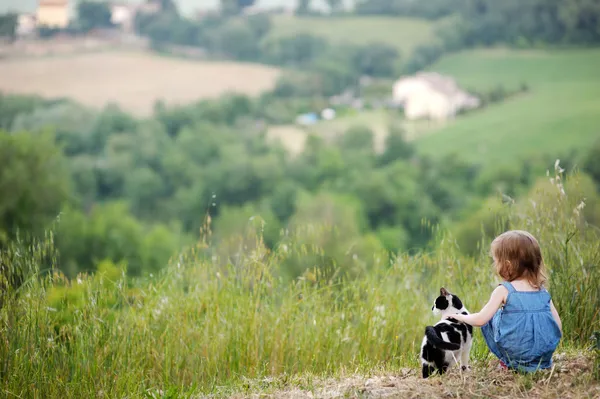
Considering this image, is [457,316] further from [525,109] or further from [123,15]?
[123,15]

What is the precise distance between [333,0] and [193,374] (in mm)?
49241

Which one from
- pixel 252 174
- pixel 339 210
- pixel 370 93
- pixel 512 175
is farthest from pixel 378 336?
pixel 370 93

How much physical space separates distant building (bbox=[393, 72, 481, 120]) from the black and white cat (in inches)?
1525

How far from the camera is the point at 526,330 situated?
9.16 ft

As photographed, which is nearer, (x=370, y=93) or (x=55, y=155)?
(x=55, y=155)

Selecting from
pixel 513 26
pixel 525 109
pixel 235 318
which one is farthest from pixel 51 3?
pixel 235 318

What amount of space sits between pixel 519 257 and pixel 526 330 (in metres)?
0.30

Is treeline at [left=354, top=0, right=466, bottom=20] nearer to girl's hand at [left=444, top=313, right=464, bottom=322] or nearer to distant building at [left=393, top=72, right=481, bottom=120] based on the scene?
distant building at [left=393, top=72, right=481, bottom=120]

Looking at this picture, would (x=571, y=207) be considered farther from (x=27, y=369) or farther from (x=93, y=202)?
(x=93, y=202)

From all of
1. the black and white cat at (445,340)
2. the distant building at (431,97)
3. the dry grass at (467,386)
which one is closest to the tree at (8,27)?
the distant building at (431,97)

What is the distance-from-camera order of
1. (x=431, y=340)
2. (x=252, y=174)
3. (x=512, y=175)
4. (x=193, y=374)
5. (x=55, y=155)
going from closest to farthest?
(x=431, y=340), (x=193, y=374), (x=55, y=155), (x=512, y=175), (x=252, y=174)

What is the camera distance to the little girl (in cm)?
279

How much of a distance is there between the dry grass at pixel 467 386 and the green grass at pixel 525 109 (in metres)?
34.5

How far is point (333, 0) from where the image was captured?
50.2 meters
